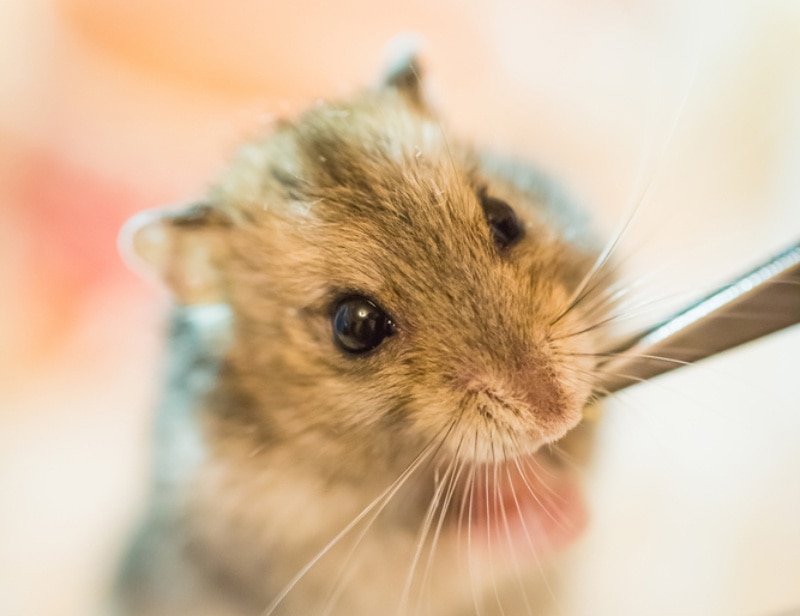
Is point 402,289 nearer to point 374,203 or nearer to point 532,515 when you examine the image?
point 374,203

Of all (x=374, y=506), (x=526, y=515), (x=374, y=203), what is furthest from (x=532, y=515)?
(x=374, y=203)

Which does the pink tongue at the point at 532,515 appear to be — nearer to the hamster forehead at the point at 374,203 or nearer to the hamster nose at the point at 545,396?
the hamster nose at the point at 545,396

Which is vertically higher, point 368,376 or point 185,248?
point 185,248

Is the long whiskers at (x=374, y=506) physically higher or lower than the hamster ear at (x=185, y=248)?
lower

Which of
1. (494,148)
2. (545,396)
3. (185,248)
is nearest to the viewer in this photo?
(545,396)

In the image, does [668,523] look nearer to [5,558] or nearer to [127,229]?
[127,229]

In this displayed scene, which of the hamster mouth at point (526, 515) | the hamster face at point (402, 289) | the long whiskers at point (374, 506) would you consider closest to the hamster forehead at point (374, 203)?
the hamster face at point (402, 289)
